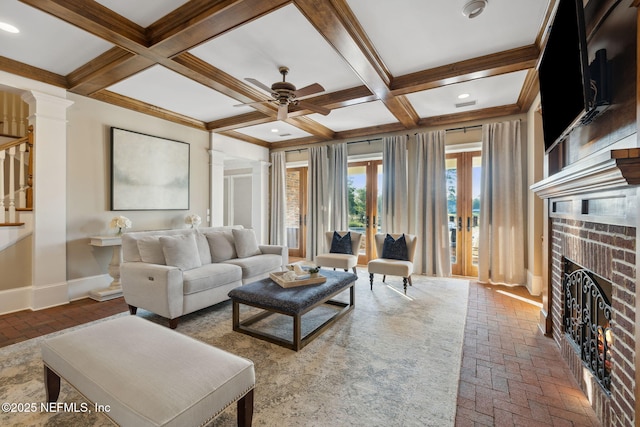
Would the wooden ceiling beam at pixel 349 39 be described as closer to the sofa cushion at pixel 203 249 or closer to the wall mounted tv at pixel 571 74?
the wall mounted tv at pixel 571 74

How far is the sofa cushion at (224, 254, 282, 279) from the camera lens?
385 cm

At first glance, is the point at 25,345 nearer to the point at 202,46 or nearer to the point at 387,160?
the point at 202,46

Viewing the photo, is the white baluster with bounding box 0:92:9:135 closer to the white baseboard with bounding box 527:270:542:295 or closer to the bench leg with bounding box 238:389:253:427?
the bench leg with bounding box 238:389:253:427

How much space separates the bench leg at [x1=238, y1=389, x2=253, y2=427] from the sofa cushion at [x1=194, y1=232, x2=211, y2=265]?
2449 mm

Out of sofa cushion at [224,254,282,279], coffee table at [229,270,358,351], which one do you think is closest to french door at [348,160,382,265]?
sofa cushion at [224,254,282,279]

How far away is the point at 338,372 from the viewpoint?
7.04 feet

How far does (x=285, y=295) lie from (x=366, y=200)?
3.81 meters

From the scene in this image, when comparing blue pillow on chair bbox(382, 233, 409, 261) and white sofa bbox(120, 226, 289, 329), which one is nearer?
white sofa bbox(120, 226, 289, 329)

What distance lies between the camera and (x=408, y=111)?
15.1ft

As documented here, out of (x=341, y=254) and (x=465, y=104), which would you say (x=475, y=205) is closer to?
(x=465, y=104)

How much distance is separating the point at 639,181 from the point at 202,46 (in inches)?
133

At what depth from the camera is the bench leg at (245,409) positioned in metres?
1.49

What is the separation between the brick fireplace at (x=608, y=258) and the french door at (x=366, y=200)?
3.68 m

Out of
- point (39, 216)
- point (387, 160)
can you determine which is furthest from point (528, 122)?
point (39, 216)
